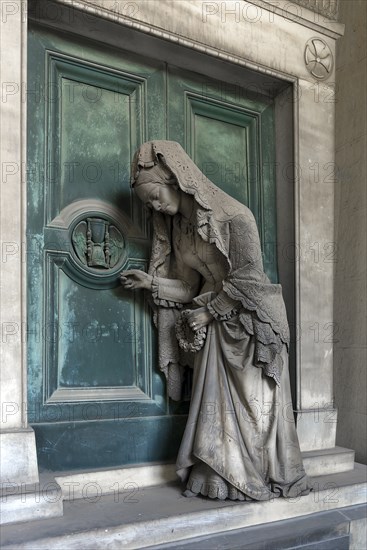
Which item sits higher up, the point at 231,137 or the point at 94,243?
the point at 231,137

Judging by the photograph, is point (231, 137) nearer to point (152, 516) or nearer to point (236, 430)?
point (236, 430)

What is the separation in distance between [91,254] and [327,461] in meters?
1.79

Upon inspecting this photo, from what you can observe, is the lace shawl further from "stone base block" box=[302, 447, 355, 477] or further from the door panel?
"stone base block" box=[302, 447, 355, 477]

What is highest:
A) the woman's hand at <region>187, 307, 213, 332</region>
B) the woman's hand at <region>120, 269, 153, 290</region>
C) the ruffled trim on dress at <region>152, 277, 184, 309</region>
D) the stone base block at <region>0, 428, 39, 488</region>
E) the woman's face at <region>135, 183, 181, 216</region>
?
the woman's face at <region>135, 183, 181, 216</region>

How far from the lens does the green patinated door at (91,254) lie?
9.03ft

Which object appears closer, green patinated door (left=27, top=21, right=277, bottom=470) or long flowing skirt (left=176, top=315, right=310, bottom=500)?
long flowing skirt (left=176, top=315, right=310, bottom=500)

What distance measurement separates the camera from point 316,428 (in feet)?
11.0

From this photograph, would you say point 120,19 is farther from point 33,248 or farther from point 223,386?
point 223,386

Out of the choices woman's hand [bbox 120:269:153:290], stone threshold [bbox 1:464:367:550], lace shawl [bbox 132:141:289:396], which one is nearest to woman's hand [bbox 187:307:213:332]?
lace shawl [bbox 132:141:289:396]

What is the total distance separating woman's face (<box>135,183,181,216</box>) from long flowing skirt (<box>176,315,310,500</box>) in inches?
25.3

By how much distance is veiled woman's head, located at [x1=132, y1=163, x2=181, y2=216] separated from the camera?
2.80 m

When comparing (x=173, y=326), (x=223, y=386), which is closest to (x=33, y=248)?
(x=173, y=326)

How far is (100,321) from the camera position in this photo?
2904 millimetres

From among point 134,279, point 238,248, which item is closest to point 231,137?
point 238,248
